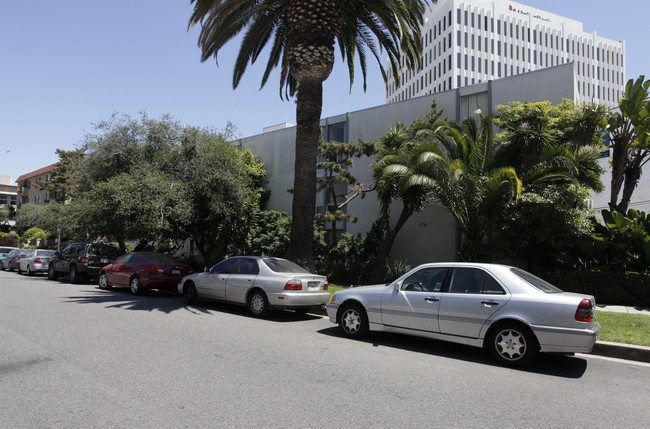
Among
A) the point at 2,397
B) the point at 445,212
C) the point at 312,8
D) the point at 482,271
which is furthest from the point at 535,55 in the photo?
the point at 2,397

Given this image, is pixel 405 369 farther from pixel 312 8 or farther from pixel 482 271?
pixel 312 8

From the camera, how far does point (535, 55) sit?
72875mm

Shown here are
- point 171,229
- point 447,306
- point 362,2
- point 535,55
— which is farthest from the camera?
point 535,55

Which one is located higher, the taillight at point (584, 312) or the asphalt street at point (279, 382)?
the taillight at point (584, 312)

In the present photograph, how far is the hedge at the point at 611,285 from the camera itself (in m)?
12.3

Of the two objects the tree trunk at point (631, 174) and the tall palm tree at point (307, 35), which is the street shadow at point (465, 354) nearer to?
the tall palm tree at point (307, 35)

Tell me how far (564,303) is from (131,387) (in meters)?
5.87

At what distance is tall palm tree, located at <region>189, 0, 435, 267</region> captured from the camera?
1348cm

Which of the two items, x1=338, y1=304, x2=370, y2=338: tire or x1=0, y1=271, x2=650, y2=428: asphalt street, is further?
x1=338, y1=304, x2=370, y2=338: tire

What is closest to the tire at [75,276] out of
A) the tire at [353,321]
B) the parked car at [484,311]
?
the tire at [353,321]

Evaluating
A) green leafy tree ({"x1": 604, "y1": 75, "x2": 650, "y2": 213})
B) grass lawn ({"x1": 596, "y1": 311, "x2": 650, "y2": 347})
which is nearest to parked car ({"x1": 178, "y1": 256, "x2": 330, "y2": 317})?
grass lawn ({"x1": 596, "y1": 311, "x2": 650, "y2": 347})

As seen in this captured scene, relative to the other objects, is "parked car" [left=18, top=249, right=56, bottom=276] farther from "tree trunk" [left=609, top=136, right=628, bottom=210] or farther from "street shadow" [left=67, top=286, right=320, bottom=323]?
"tree trunk" [left=609, top=136, right=628, bottom=210]

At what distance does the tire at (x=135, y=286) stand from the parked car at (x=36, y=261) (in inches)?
431

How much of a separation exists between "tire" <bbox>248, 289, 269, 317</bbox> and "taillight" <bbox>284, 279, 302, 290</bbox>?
2.05ft
